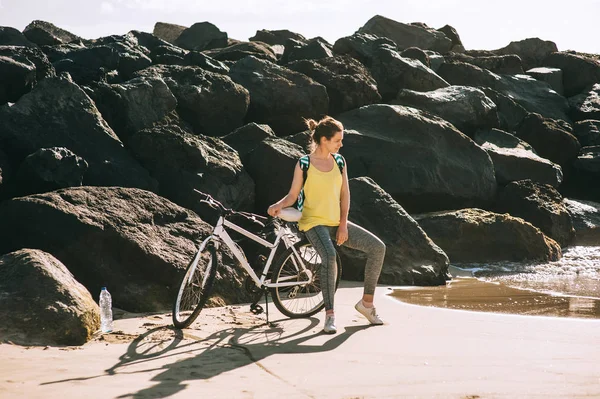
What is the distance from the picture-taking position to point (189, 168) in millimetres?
10516

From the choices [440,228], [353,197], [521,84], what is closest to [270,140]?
[353,197]

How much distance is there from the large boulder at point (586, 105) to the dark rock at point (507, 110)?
386cm

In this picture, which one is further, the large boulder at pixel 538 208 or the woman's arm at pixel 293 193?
the large boulder at pixel 538 208

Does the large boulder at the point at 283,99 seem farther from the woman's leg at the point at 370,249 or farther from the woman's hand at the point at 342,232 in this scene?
the woman's hand at the point at 342,232

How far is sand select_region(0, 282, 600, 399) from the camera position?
4.80 metres

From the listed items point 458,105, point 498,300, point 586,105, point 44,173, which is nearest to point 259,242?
point 498,300

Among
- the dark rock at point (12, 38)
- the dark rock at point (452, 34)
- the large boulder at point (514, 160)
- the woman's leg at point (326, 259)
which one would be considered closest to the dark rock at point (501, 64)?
the dark rock at point (452, 34)

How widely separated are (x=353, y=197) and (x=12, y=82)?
233 inches

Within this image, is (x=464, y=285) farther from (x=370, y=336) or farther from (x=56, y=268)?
(x=56, y=268)

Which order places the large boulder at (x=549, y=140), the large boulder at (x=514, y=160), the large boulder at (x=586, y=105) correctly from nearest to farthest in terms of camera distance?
the large boulder at (x=514, y=160)
the large boulder at (x=549, y=140)
the large boulder at (x=586, y=105)

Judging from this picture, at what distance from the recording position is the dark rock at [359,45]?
22703mm

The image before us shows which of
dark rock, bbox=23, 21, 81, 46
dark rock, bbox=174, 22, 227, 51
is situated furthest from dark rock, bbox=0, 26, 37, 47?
dark rock, bbox=174, 22, 227, 51

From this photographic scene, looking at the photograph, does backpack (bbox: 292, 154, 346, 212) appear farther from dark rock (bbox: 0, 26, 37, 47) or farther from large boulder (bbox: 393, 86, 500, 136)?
dark rock (bbox: 0, 26, 37, 47)

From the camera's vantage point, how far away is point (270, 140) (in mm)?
11750
